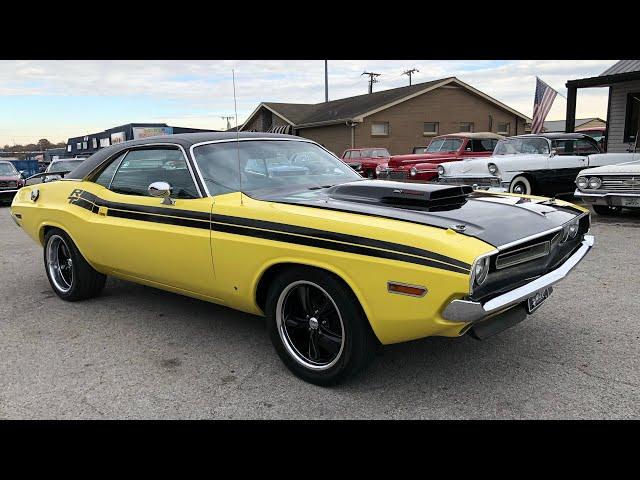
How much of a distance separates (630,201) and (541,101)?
446 inches

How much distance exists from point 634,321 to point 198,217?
3.42 metres

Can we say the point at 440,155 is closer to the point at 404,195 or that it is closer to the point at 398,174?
the point at 398,174

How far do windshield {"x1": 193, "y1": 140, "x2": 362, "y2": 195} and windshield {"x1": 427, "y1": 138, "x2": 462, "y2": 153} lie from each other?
10240mm

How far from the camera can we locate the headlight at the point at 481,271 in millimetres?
2706

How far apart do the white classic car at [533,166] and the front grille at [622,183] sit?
1623 mm

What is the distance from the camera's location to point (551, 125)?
57.3 m

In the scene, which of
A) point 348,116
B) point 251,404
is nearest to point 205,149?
point 251,404

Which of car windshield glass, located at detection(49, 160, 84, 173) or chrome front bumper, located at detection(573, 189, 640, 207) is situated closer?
chrome front bumper, located at detection(573, 189, 640, 207)

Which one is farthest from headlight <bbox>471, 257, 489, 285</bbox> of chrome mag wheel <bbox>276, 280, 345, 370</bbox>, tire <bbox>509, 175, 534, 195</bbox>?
tire <bbox>509, 175, 534, 195</bbox>

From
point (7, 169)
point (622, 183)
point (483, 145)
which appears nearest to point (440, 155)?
point (483, 145)

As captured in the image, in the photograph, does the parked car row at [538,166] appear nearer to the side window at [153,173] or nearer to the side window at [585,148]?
the side window at [585,148]

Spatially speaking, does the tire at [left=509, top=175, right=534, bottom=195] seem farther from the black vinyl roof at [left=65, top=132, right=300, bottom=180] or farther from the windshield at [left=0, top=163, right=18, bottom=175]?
the windshield at [left=0, top=163, right=18, bottom=175]

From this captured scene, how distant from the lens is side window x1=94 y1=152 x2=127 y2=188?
15.7 feet
